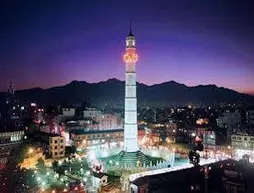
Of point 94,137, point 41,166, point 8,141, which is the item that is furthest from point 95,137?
point 41,166

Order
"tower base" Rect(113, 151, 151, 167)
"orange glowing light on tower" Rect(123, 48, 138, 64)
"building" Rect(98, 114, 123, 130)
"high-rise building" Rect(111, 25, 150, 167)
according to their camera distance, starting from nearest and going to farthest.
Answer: "tower base" Rect(113, 151, 151, 167), "high-rise building" Rect(111, 25, 150, 167), "orange glowing light on tower" Rect(123, 48, 138, 64), "building" Rect(98, 114, 123, 130)

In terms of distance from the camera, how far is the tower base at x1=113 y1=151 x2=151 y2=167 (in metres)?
37.3

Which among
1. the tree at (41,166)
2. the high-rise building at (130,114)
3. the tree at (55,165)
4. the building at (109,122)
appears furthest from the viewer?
the building at (109,122)

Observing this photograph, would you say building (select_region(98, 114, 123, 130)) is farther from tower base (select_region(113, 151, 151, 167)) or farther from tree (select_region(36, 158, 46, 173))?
tree (select_region(36, 158, 46, 173))

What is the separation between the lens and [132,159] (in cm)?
3838

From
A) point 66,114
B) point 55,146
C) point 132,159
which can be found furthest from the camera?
point 66,114

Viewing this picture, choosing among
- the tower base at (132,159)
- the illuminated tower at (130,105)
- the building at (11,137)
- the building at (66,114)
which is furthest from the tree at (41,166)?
the building at (66,114)

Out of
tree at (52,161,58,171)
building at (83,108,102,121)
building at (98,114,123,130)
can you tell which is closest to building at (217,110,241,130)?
building at (98,114,123,130)

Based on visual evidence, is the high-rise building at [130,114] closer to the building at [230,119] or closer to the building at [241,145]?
the building at [241,145]

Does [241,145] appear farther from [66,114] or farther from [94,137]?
[66,114]

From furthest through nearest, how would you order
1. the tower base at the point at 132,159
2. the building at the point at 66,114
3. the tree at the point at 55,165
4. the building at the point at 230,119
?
the building at the point at 230,119, the building at the point at 66,114, the tower base at the point at 132,159, the tree at the point at 55,165

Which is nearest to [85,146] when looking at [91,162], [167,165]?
[91,162]

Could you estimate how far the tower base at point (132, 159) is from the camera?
3732cm

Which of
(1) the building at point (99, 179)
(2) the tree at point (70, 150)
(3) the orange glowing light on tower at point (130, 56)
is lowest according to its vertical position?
(1) the building at point (99, 179)
